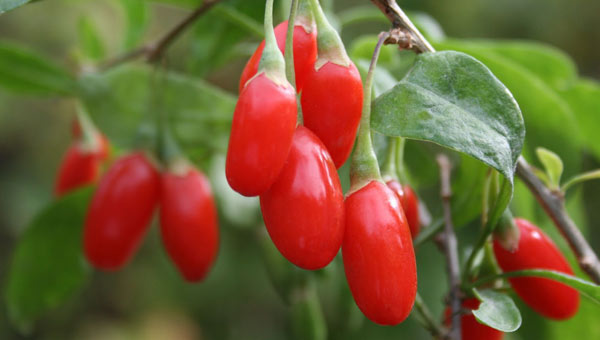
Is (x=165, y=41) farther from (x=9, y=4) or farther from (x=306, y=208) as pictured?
(x=306, y=208)

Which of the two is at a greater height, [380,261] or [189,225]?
[380,261]

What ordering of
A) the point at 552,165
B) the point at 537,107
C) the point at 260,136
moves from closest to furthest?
1. the point at 260,136
2. the point at 552,165
3. the point at 537,107

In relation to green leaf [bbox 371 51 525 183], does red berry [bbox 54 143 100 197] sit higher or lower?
lower

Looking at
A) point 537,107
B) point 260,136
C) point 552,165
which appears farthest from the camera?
point 537,107

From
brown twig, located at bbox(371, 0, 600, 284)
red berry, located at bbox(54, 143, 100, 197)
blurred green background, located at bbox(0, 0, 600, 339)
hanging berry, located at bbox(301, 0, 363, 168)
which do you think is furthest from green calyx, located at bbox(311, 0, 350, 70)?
red berry, located at bbox(54, 143, 100, 197)

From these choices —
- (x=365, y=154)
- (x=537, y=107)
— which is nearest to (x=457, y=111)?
(x=365, y=154)

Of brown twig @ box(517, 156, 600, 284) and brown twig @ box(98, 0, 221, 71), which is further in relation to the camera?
brown twig @ box(98, 0, 221, 71)

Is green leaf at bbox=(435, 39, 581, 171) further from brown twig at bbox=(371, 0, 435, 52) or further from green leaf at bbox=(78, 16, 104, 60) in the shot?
green leaf at bbox=(78, 16, 104, 60)

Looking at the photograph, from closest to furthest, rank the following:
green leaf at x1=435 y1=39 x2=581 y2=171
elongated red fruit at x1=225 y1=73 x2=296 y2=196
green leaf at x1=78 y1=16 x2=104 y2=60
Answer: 1. elongated red fruit at x1=225 y1=73 x2=296 y2=196
2. green leaf at x1=435 y1=39 x2=581 y2=171
3. green leaf at x1=78 y1=16 x2=104 y2=60
